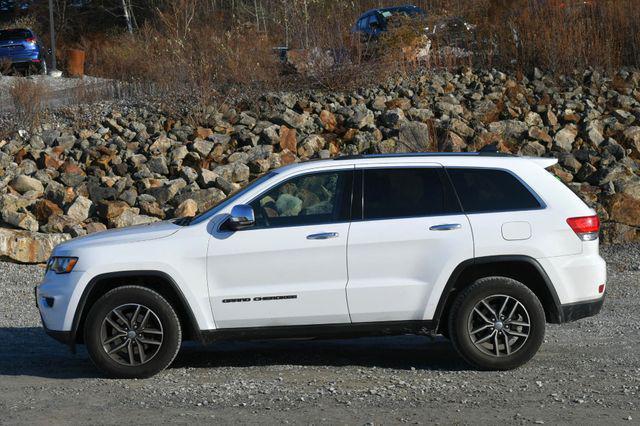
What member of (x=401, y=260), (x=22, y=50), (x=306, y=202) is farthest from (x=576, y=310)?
(x=22, y=50)

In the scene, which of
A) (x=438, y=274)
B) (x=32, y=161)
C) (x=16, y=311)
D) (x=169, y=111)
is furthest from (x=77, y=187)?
(x=438, y=274)

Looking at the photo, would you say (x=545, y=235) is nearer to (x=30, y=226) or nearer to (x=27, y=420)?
(x=27, y=420)

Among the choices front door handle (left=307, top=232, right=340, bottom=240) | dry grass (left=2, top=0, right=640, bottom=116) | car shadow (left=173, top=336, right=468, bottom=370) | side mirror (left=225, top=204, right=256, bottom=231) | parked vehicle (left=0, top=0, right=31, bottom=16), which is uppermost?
parked vehicle (left=0, top=0, right=31, bottom=16)

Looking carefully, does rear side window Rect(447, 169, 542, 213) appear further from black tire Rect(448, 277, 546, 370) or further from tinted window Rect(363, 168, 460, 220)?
black tire Rect(448, 277, 546, 370)

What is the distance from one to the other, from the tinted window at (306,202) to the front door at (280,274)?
43 mm

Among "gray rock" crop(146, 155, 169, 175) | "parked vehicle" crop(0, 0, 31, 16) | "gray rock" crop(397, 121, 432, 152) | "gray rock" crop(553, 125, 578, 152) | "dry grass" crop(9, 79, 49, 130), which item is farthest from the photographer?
"parked vehicle" crop(0, 0, 31, 16)

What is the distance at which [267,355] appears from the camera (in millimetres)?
8961

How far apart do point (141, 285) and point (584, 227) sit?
11.8 feet

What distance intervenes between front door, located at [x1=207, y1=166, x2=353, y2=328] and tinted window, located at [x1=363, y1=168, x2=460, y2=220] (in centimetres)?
34

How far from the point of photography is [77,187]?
1850 cm

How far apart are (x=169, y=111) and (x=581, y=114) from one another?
9.04 m

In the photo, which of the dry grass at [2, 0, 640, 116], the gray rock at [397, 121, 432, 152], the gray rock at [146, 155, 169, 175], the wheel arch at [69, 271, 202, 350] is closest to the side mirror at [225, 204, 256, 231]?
the wheel arch at [69, 271, 202, 350]

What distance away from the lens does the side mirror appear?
7734 millimetres

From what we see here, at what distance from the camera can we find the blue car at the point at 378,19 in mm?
26062
